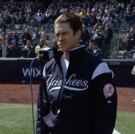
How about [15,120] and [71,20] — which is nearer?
[71,20]

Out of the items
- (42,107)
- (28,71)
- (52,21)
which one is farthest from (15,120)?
(52,21)

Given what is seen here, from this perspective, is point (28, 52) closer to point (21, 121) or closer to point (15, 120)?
point (15, 120)

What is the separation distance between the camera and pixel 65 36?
3445mm

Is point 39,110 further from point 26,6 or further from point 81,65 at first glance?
point 26,6

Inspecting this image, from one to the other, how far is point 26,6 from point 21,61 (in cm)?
1985

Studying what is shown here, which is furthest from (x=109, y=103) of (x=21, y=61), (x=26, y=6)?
(x=26, y=6)

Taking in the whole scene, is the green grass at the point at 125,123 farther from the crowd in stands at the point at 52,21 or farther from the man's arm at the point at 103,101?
the crowd in stands at the point at 52,21

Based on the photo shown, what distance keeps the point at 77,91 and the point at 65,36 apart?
0.44 m

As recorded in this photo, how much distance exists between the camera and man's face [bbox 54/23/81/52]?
11.3ft

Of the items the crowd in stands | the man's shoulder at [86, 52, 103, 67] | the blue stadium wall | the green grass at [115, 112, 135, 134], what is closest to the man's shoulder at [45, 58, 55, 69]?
the man's shoulder at [86, 52, 103, 67]

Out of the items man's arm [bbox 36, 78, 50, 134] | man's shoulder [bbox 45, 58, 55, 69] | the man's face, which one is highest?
the man's face

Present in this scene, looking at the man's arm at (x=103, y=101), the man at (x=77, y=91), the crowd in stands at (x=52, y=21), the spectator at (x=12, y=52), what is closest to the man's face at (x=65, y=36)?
the man at (x=77, y=91)

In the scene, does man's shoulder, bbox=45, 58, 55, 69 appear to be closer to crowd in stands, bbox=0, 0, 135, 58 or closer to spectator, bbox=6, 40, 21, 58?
crowd in stands, bbox=0, 0, 135, 58

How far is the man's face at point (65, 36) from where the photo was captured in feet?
11.3
